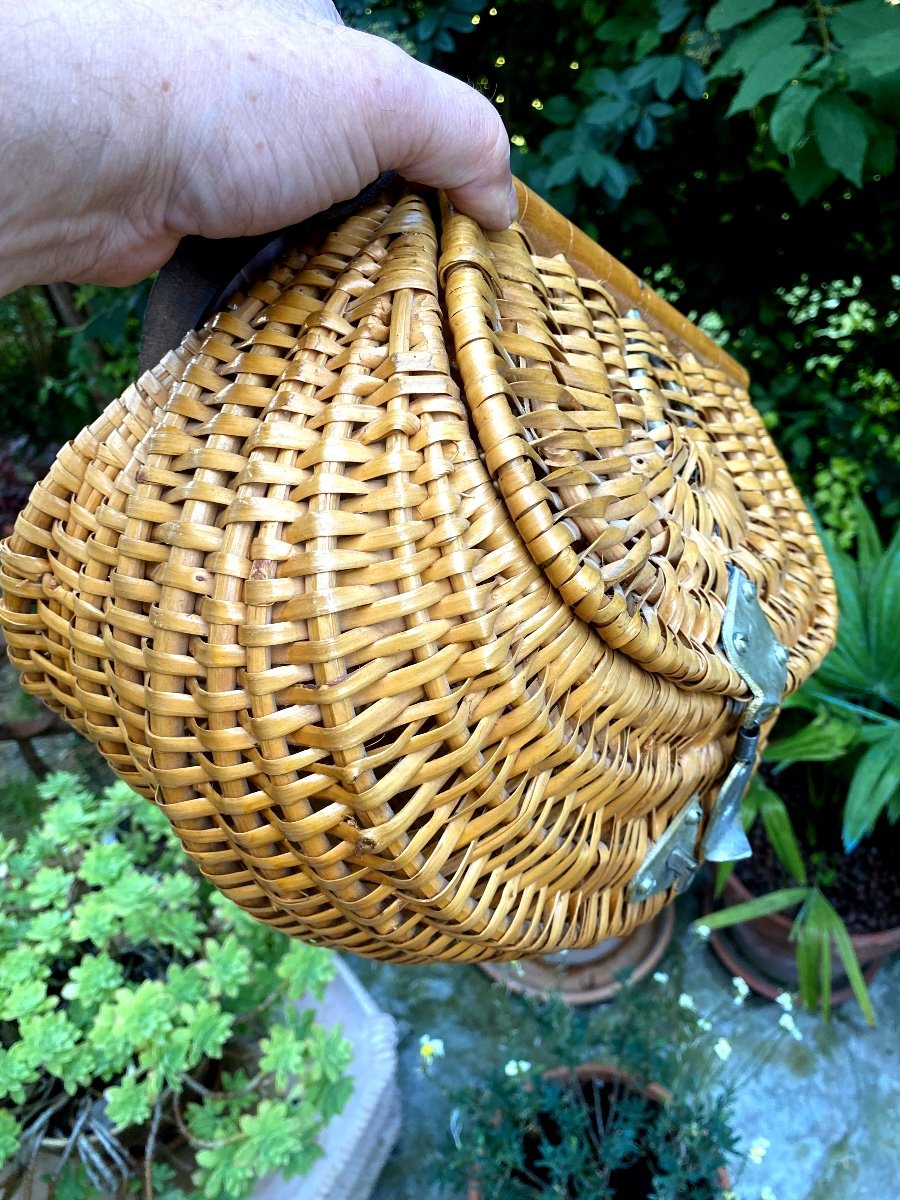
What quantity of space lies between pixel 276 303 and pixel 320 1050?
2.12 ft

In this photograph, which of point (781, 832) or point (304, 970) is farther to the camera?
point (781, 832)

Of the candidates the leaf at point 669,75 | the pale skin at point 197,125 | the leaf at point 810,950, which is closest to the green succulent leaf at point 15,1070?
the pale skin at point 197,125

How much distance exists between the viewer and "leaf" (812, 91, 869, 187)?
0.71 meters

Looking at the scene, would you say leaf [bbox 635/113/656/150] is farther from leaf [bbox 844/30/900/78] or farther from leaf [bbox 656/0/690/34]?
leaf [bbox 844/30/900/78]

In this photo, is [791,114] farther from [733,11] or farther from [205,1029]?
[205,1029]

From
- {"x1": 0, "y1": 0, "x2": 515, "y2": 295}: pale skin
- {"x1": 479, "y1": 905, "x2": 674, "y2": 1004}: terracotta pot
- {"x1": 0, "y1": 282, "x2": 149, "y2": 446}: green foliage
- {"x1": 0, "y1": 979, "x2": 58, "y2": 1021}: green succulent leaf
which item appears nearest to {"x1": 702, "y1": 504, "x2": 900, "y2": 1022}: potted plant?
{"x1": 479, "y1": 905, "x2": 674, "y2": 1004}: terracotta pot

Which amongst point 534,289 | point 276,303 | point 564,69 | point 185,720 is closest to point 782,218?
point 564,69

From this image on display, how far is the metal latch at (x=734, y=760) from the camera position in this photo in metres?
0.48

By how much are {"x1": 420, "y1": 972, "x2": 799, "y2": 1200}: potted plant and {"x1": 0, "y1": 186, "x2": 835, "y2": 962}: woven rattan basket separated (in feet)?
1.42

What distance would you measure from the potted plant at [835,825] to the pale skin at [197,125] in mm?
876

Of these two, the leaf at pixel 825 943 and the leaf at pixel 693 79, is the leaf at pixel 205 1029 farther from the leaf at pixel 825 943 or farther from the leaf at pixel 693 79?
the leaf at pixel 693 79

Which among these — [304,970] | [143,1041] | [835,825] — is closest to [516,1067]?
[304,970]

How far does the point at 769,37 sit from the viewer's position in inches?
27.6

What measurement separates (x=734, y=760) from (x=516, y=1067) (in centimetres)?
49
